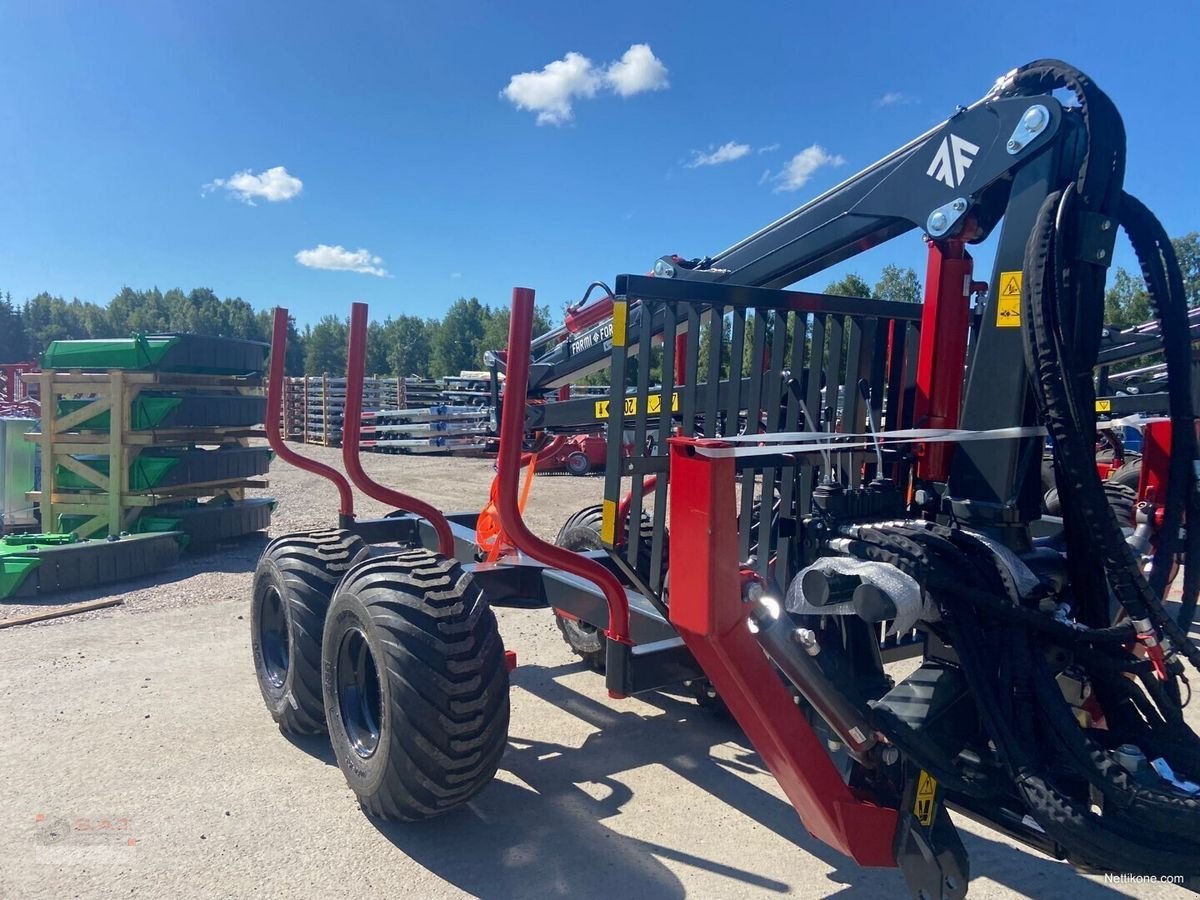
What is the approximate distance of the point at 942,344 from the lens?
3.24m

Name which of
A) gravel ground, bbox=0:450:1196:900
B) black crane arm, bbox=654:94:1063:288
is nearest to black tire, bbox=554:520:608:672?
gravel ground, bbox=0:450:1196:900

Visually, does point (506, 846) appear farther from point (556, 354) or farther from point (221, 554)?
point (221, 554)

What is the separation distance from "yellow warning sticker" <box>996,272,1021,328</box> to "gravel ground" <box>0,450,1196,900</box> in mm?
2082

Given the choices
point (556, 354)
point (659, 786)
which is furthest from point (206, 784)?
point (556, 354)

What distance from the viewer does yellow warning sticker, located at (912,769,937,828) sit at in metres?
2.49

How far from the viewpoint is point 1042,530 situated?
4266 mm

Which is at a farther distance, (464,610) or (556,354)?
(556,354)

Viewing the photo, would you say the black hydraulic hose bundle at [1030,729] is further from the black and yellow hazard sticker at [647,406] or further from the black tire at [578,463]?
the black tire at [578,463]

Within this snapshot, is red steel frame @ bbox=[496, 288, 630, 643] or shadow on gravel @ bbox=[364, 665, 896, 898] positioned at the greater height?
red steel frame @ bbox=[496, 288, 630, 643]

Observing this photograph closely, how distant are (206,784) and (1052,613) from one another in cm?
359

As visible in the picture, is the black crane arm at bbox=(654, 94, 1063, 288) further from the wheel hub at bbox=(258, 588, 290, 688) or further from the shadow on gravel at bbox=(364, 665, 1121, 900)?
the wheel hub at bbox=(258, 588, 290, 688)

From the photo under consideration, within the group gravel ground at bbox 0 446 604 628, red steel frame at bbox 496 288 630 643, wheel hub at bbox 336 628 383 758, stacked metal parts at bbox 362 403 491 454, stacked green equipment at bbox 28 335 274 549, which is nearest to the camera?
red steel frame at bbox 496 288 630 643

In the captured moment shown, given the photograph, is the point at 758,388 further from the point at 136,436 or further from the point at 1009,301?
the point at 136,436

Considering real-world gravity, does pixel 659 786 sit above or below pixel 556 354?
below
